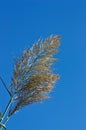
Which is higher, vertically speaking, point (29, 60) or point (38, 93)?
point (29, 60)

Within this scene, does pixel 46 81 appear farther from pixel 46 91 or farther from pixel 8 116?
pixel 8 116

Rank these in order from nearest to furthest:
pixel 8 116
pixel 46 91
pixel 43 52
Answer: pixel 8 116 → pixel 46 91 → pixel 43 52

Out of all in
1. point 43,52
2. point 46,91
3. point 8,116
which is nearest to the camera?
point 8,116

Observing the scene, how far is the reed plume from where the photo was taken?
6.68 m

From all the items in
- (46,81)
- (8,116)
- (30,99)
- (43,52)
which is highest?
(43,52)

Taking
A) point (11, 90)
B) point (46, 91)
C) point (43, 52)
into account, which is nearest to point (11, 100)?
point (11, 90)

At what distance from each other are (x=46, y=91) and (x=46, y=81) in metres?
0.20

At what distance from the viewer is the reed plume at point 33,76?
21.9 feet

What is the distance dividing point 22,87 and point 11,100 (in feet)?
1.09

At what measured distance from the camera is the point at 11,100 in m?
6.62

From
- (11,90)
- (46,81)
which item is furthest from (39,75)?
(11,90)

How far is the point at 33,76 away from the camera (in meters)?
6.93

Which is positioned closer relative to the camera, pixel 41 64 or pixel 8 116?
pixel 8 116

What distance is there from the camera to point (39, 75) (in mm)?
6938
